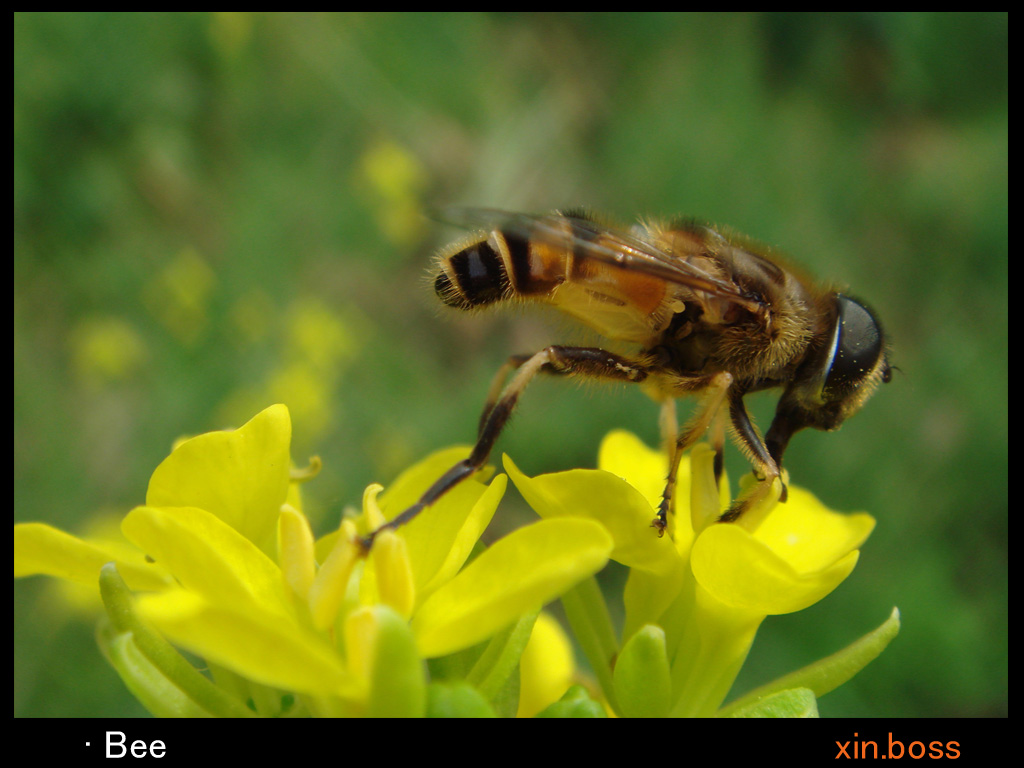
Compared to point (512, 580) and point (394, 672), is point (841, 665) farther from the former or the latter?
point (394, 672)

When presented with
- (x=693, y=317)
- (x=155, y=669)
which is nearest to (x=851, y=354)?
(x=693, y=317)

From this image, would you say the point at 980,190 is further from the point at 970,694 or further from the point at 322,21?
the point at 322,21

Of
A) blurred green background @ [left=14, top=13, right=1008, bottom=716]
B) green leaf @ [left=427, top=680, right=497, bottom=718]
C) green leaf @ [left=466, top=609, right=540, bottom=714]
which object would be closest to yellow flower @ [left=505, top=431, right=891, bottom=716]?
green leaf @ [left=466, top=609, right=540, bottom=714]

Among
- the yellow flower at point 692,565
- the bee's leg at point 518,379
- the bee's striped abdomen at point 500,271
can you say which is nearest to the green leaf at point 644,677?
the yellow flower at point 692,565

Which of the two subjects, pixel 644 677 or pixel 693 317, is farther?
pixel 693 317

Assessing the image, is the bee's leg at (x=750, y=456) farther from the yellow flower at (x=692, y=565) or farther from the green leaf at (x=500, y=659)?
the green leaf at (x=500, y=659)

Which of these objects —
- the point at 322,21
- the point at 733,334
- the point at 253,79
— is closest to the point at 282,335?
the point at 253,79
